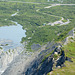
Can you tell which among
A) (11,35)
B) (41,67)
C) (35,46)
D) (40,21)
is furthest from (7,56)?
(40,21)

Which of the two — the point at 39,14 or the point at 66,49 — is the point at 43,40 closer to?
the point at 66,49

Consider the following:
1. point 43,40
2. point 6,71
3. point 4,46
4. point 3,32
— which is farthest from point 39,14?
point 6,71

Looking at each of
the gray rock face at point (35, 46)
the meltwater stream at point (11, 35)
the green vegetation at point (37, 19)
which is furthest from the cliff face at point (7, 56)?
the green vegetation at point (37, 19)

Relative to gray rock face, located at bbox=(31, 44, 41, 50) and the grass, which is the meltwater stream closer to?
gray rock face, located at bbox=(31, 44, 41, 50)

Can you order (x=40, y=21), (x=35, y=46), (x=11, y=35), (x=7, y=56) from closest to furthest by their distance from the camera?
(x=7, y=56) < (x=35, y=46) < (x=11, y=35) < (x=40, y=21)

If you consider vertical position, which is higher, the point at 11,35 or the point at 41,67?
the point at 41,67

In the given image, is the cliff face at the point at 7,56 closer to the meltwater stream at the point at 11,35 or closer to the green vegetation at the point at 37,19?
the meltwater stream at the point at 11,35

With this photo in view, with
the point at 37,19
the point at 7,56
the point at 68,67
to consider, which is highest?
the point at 68,67

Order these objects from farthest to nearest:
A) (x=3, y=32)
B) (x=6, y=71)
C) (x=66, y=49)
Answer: (x=3, y=32) → (x=6, y=71) → (x=66, y=49)

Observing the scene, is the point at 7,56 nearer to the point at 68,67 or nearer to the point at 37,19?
the point at 68,67

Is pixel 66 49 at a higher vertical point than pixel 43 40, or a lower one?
higher
